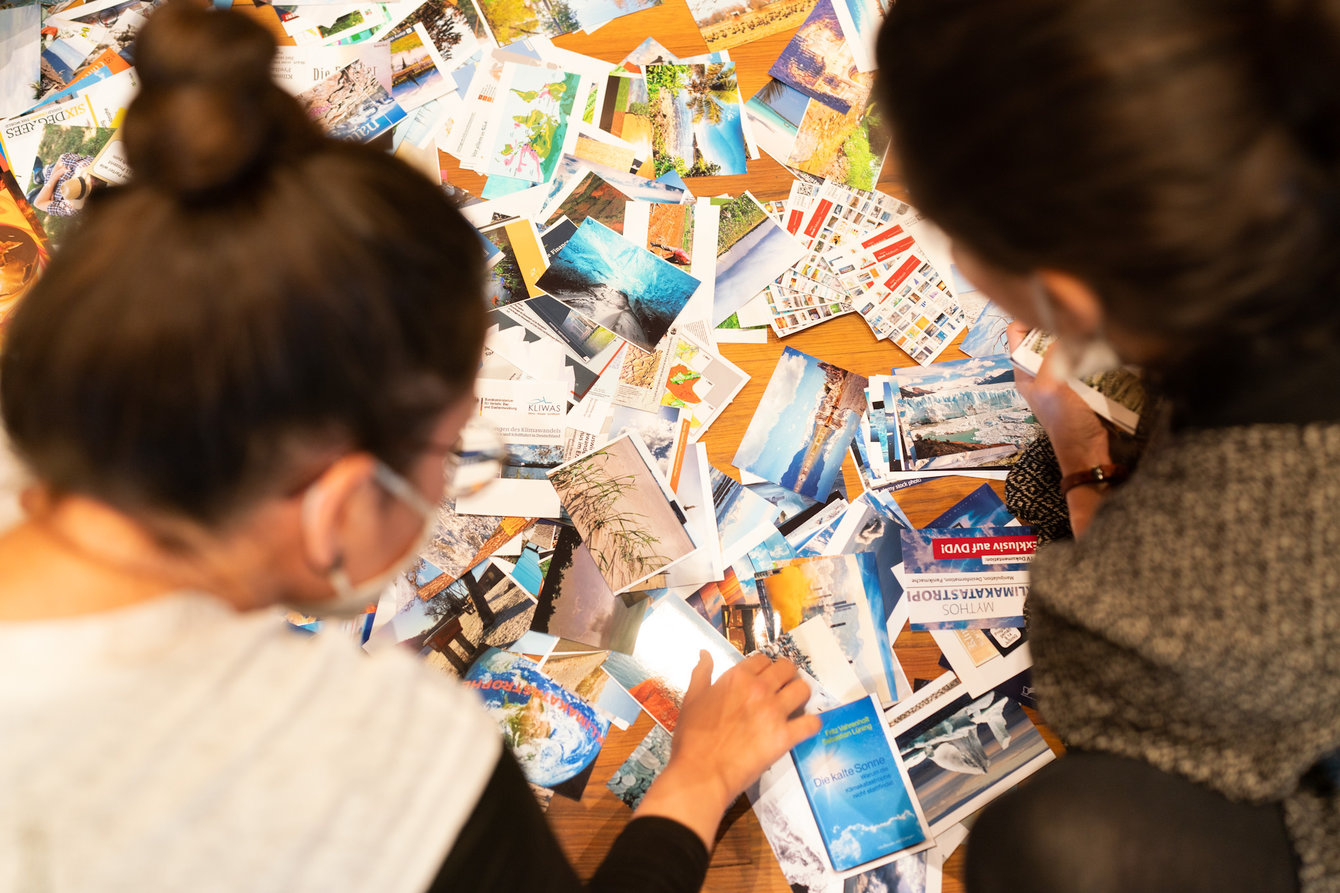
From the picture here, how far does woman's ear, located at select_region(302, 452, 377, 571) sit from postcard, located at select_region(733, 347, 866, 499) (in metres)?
0.56

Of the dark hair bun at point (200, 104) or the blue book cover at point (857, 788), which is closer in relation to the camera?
the dark hair bun at point (200, 104)

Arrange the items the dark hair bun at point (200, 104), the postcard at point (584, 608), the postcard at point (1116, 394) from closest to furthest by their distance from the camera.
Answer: the dark hair bun at point (200, 104), the postcard at point (1116, 394), the postcard at point (584, 608)

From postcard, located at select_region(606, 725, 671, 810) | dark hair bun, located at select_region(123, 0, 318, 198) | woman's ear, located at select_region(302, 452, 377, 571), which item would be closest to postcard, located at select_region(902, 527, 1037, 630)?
postcard, located at select_region(606, 725, 671, 810)

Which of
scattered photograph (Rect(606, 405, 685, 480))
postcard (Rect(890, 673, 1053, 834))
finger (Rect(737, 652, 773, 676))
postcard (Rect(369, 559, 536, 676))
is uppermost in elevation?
scattered photograph (Rect(606, 405, 685, 480))

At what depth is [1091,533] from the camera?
0.63 m

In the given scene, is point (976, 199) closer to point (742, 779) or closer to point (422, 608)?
point (742, 779)

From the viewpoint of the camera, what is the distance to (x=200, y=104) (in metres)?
0.37

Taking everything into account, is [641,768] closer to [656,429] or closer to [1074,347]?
[656,429]

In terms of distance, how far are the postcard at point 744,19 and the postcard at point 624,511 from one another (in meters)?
0.58

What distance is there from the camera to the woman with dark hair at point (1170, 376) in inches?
15.3

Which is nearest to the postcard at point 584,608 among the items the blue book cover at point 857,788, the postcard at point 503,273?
the blue book cover at point 857,788

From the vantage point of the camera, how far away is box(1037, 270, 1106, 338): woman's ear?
1.55 feet

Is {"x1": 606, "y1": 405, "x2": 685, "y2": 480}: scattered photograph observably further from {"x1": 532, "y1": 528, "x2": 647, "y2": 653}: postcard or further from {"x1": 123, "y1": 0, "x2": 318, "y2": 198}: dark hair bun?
{"x1": 123, "y1": 0, "x2": 318, "y2": 198}: dark hair bun

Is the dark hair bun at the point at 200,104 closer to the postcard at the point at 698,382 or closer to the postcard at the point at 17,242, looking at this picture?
the postcard at the point at 698,382
